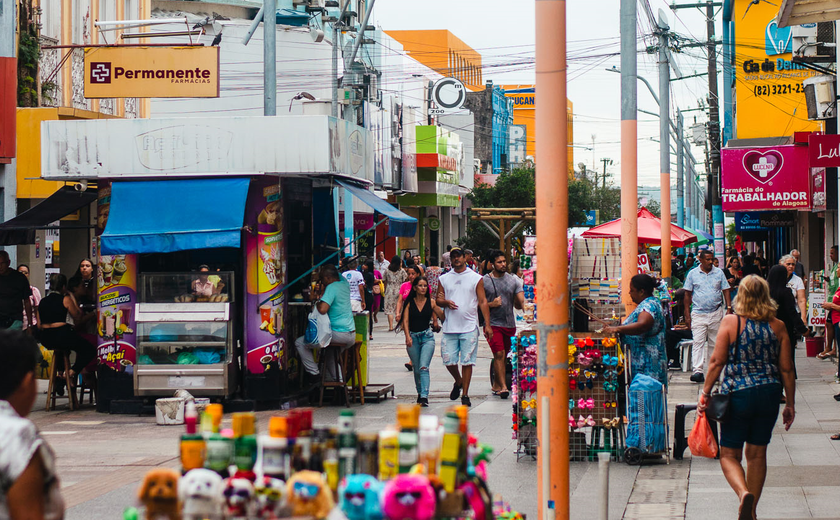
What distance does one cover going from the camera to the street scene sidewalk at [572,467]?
7.96 meters

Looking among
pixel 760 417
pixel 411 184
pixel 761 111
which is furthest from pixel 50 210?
pixel 411 184

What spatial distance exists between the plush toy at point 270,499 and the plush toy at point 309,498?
8 cm

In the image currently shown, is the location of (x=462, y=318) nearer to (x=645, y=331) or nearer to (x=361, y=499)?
(x=645, y=331)

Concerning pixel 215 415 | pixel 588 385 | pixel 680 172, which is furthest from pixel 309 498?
pixel 680 172

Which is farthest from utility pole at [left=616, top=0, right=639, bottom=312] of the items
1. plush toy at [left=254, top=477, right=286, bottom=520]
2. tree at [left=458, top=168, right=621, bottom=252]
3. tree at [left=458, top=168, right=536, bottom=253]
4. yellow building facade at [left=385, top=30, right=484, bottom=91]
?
yellow building facade at [left=385, top=30, right=484, bottom=91]

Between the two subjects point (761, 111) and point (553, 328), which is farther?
point (761, 111)

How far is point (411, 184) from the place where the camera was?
44.9 meters

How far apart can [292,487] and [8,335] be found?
1255 millimetres

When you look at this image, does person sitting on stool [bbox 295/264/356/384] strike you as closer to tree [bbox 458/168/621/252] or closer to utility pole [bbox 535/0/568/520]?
utility pole [bbox 535/0/568/520]

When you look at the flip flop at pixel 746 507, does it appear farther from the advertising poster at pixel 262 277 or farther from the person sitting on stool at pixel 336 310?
the advertising poster at pixel 262 277

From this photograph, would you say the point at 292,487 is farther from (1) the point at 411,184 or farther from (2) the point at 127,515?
(1) the point at 411,184

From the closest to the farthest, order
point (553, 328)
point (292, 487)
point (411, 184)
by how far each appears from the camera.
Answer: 1. point (292, 487)
2. point (553, 328)
3. point (411, 184)

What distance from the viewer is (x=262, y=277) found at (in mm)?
13367

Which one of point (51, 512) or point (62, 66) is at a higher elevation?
A: point (62, 66)
